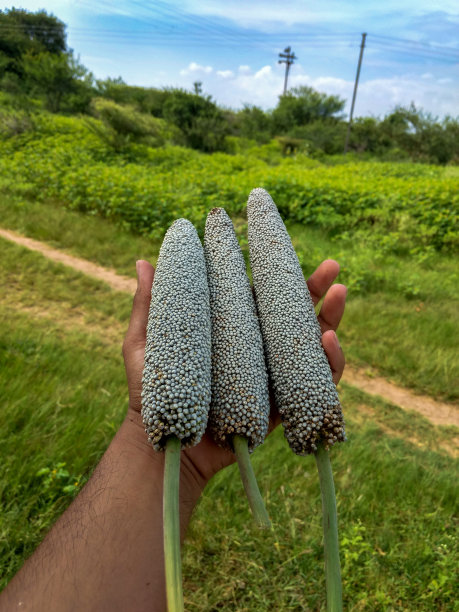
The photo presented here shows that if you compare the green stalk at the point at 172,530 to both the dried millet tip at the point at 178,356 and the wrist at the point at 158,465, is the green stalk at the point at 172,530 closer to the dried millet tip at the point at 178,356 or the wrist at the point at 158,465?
the dried millet tip at the point at 178,356

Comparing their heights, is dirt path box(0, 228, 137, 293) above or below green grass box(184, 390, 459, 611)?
above

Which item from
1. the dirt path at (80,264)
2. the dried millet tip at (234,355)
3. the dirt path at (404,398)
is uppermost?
the dried millet tip at (234,355)

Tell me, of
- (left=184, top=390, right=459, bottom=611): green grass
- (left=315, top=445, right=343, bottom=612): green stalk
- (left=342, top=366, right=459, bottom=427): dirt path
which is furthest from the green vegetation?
(left=315, top=445, right=343, bottom=612): green stalk

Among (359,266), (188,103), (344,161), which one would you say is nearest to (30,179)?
(359,266)

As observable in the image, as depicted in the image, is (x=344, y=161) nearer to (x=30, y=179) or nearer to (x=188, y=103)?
(x=188, y=103)

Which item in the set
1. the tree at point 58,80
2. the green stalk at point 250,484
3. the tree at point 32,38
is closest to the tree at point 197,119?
the tree at point 58,80

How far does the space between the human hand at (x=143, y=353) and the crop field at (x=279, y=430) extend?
73cm

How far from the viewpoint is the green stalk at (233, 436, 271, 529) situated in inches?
48.4

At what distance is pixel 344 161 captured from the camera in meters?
24.7

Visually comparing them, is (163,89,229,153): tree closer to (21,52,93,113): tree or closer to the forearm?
(21,52,93,113): tree

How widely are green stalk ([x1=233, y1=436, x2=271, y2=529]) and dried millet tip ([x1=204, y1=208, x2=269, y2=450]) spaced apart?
32 millimetres

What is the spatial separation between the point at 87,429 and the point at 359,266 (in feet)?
16.7

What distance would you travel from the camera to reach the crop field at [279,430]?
2289 millimetres

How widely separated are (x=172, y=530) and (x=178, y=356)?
0.47 meters
